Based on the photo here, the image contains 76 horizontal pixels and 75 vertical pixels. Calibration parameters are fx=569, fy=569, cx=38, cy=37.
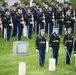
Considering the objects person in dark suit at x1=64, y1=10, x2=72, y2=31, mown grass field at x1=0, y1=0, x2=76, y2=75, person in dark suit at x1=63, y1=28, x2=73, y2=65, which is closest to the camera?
mown grass field at x1=0, y1=0, x2=76, y2=75

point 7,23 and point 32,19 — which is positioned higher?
point 32,19

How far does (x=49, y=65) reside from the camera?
88.3 ft

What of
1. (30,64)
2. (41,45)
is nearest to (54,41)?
(41,45)

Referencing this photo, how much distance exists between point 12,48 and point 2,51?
0.87 metres

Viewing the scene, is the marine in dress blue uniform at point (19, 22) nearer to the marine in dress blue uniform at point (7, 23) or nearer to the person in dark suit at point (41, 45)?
the marine in dress blue uniform at point (7, 23)

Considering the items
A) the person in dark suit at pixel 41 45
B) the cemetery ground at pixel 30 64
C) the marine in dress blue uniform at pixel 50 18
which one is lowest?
the cemetery ground at pixel 30 64

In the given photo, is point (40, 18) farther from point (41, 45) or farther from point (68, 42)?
point (41, 45)

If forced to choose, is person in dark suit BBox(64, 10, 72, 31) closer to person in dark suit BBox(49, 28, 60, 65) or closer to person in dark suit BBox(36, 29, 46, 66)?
person in dark suit BBox(49, 28, 60, 65)

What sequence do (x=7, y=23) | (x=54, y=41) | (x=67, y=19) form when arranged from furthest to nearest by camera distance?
(x=7, y=23), (x=67, y=19), (x=54, y=41)

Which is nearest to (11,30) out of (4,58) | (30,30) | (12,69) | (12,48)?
(30,30)

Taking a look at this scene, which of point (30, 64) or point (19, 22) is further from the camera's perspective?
point (19, 22)

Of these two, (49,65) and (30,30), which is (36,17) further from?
(49,65)

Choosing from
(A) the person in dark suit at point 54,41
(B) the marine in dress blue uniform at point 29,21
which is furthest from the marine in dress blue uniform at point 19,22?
(A) the person in dark suit at point 54,41

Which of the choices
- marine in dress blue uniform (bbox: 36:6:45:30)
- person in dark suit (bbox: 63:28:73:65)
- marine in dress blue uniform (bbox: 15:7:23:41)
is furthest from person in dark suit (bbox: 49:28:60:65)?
marine in dress blue uniform (bbox: 36:6:45:30)
